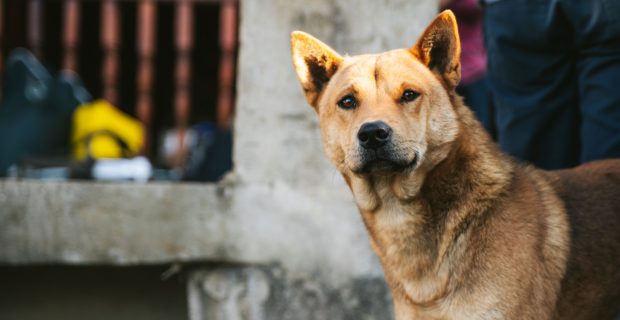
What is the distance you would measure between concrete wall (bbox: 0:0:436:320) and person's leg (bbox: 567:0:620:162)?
79cm

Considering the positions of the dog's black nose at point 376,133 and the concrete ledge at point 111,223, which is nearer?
the dog's black nose at point 376,133

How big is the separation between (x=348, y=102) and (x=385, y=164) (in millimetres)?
342

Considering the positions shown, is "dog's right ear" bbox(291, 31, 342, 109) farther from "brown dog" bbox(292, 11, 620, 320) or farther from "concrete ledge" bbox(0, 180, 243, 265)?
"concrete ledge" bbox(0, 180, 243, 265)

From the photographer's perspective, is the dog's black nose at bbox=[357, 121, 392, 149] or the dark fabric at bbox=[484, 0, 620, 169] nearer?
the dog's black nose at bbox=[357, 121, 392, 149]

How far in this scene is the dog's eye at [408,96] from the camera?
109 inches

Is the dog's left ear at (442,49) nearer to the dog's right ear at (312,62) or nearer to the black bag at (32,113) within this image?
the dog's right ear at (312,62)

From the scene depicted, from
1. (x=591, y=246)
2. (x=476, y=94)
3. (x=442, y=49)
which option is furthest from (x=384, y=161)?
(x=476, y=94)

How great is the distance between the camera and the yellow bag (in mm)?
5027

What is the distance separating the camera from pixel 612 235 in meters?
2.64

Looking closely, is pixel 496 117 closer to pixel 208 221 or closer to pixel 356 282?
pixel 356 282

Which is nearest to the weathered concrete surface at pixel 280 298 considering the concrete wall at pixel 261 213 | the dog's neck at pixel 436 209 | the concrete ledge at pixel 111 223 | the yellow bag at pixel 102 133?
the concrete wall at pixel 261 213

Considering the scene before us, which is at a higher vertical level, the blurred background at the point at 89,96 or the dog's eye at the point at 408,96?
the blurred background at the point at 89,96

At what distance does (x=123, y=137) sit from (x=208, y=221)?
6.21ft

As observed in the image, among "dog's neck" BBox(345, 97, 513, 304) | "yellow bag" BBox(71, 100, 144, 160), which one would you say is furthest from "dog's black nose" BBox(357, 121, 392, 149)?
"yellow bag" BBox(71, 100, 144, 160)
